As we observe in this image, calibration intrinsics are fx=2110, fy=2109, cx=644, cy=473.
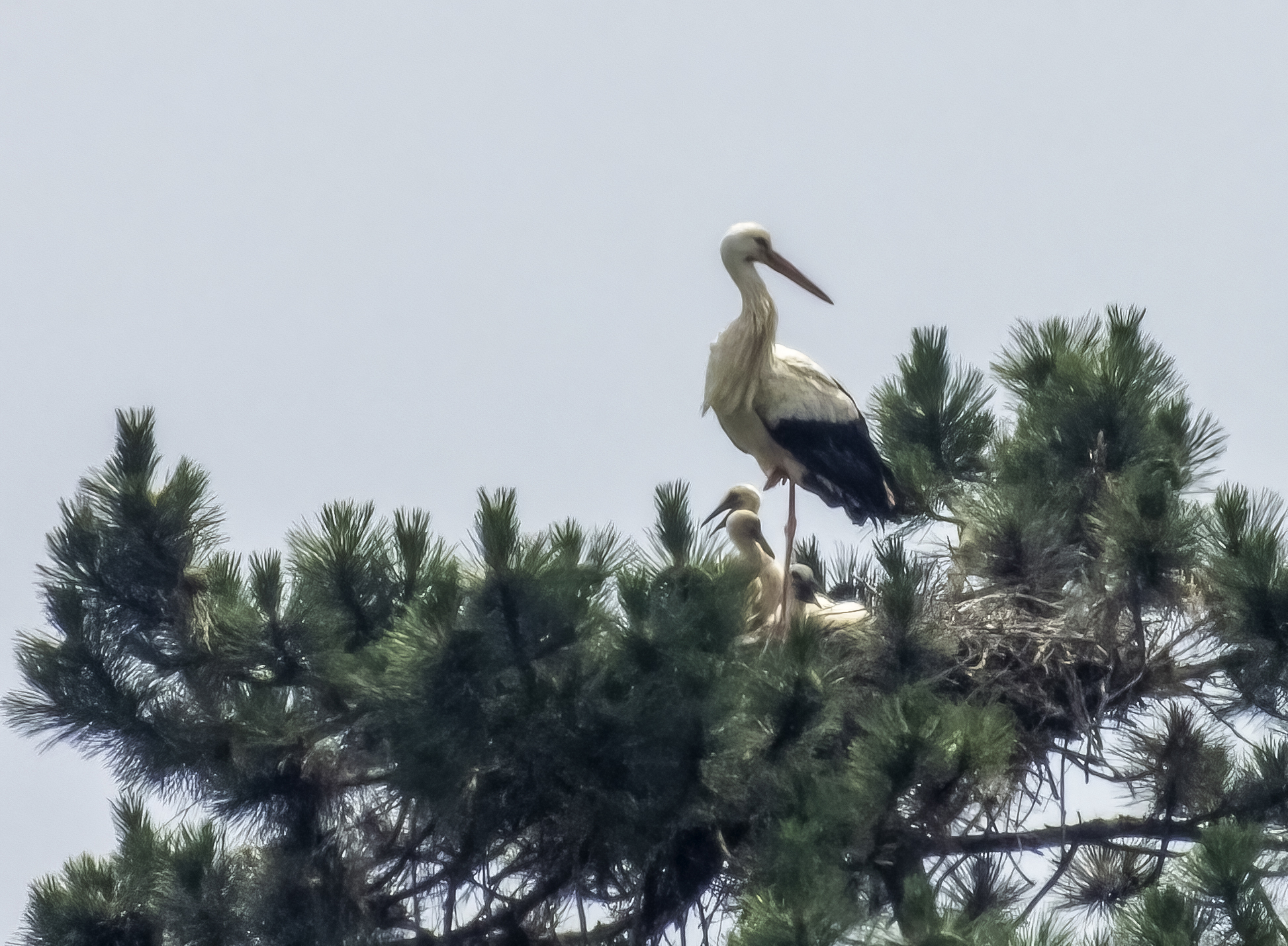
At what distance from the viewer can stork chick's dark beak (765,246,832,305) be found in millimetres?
9336

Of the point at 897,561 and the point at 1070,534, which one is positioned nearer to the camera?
the point at 897,561

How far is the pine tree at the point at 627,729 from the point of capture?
629 cm

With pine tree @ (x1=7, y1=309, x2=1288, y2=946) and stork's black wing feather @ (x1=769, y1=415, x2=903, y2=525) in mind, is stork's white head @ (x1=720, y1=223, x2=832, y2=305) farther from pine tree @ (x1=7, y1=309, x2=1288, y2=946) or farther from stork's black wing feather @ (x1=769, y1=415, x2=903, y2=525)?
pine tree @ (x1=7, y1=309, x2=1288, y2=946)

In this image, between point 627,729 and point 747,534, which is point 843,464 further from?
point 627,729

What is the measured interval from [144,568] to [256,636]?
1.47 ft

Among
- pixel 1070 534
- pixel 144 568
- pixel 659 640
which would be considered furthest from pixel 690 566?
pixel 1070 534

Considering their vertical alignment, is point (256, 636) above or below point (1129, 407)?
below

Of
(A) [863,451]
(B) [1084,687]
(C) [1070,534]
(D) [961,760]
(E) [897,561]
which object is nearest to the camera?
(D) [961,760]

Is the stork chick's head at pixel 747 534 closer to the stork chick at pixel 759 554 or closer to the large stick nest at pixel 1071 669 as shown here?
the stork chick at pixel 759 554

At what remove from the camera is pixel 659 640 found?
6.38m

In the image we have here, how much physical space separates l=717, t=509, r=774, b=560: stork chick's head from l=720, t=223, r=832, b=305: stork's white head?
100 centimetres

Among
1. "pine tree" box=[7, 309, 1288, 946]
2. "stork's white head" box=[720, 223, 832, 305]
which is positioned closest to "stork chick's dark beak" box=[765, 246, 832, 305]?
"stork's white head" box=[720, 223, 832, 305]

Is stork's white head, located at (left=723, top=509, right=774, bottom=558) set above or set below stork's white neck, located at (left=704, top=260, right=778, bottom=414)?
below

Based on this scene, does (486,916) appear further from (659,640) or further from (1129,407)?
(1129,407)
